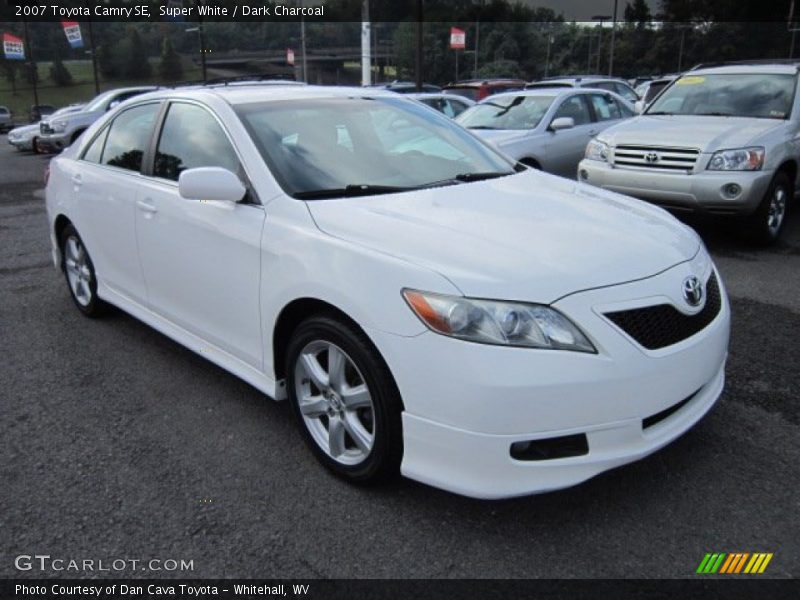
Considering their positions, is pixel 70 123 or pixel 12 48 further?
pixel 12 48

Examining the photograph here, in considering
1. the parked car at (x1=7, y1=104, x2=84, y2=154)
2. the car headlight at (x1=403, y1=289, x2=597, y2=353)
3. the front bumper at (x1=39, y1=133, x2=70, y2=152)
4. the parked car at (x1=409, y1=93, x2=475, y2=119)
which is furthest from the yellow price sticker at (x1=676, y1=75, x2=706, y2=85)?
the parked car at (x1=7, y1=104, x2=84, y2=154)

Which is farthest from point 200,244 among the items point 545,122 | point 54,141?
point 54,141

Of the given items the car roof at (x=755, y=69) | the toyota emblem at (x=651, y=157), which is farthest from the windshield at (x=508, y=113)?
the toyota emblem at (x=651, y=157)

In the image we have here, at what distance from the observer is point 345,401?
108 inches

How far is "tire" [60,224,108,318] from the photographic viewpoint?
476 centimetres

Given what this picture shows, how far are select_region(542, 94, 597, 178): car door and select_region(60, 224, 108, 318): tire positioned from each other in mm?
6112

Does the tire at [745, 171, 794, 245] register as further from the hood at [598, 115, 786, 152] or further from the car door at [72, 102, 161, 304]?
the car door at [72, 102, 161, 304]

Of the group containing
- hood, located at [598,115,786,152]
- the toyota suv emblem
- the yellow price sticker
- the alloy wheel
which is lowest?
the alloy wheel

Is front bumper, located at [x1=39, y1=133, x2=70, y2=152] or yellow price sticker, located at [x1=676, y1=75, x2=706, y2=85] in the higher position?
yellow price sticker, located at [x1=676, y1=75, x2=706, y2=85]

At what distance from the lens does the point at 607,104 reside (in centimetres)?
1034

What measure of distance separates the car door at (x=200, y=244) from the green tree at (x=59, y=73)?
57702mm

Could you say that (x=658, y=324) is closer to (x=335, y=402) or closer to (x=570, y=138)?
(x=335, y=402)

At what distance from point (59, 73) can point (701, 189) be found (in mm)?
57943

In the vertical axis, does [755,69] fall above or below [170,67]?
below
